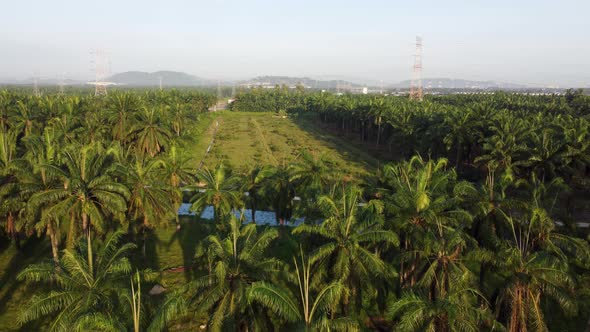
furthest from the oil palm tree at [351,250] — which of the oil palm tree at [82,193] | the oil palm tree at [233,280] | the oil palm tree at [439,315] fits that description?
the oil palm tree at [82,193]

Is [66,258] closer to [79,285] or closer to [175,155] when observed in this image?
[79,285]

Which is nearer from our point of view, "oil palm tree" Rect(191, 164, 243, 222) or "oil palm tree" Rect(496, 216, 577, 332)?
"oil palm tree" Rect(496, 216, 577, 332)

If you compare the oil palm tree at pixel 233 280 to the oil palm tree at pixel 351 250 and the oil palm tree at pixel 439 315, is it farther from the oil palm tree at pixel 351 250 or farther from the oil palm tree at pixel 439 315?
the oil palm tree at pixel 439 315

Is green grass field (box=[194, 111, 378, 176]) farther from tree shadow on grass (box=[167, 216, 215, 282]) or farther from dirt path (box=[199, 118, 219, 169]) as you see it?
tree shadow on grass (box=[167, 216, 215, 282])

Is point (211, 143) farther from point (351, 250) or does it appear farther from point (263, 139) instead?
point (351, 250)

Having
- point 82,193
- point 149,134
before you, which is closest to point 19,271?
point 82,193

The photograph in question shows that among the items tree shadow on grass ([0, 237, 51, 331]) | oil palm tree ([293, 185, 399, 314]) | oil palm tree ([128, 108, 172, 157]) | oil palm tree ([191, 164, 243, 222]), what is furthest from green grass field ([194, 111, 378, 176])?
oil palm tree ([293, 185, 399, 314])
